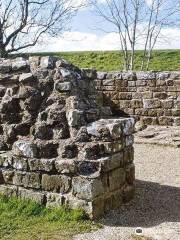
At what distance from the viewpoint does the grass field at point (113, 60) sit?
2472cm

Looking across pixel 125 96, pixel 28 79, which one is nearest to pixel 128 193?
pixel 28 79

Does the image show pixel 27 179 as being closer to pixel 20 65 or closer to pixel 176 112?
pixel 20 65

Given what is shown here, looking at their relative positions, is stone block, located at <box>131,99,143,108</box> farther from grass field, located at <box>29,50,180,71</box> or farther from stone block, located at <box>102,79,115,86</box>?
grass field, located at <box>29,50,180,71</box>

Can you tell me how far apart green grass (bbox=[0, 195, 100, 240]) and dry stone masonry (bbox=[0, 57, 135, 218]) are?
0.36ft

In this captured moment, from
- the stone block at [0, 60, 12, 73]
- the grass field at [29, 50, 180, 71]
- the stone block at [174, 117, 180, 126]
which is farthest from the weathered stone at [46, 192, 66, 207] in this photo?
the grass field at [29, 50, 180, 71]

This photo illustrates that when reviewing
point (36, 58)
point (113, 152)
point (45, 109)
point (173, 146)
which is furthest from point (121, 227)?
point (173, 146)

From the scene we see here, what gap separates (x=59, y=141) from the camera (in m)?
5.97

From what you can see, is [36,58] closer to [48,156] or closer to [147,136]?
[48,156]

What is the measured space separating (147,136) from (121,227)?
19.9ft

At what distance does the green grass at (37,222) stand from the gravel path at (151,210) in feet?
0.67

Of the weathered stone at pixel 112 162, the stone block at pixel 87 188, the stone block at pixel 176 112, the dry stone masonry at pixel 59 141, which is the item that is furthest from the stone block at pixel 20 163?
the stone block at pixel 176 112

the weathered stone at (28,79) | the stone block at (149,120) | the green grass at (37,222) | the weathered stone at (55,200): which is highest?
the weathered stone at (28,79)

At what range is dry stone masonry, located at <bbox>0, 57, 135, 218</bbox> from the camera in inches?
225

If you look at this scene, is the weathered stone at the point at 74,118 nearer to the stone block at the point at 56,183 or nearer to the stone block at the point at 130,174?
the stone block at the point at 56,183
